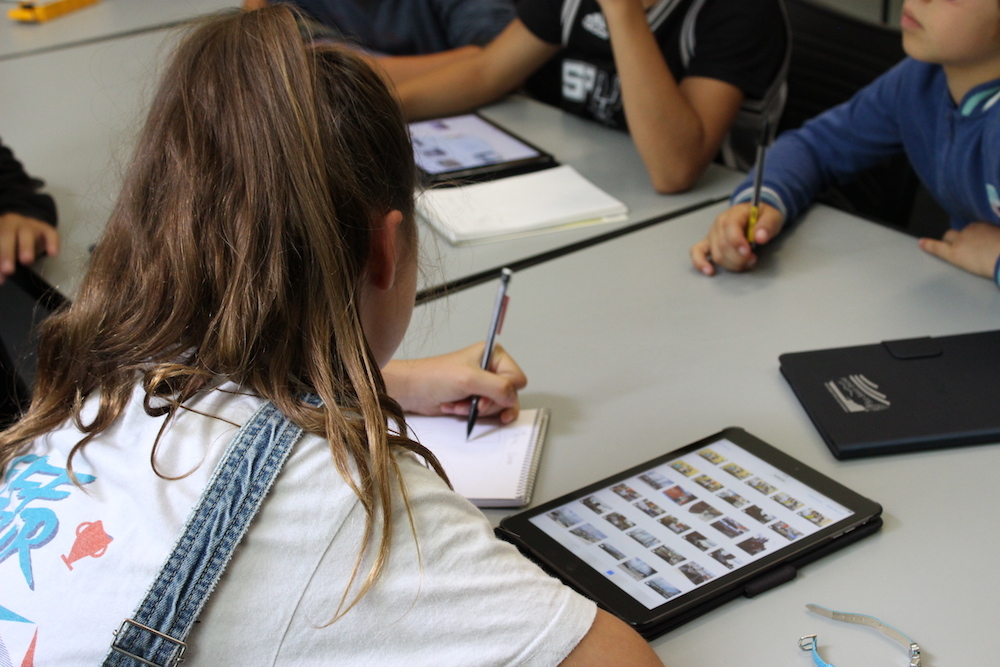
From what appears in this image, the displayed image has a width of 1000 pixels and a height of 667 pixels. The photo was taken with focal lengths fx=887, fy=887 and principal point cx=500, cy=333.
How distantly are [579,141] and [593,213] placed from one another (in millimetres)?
360

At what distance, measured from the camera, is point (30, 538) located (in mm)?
591

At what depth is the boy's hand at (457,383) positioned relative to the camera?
0.93 meters

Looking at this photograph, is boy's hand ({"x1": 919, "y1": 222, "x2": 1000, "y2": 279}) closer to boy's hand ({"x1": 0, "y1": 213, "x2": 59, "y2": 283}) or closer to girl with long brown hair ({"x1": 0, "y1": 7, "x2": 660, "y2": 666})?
girl with long brown hair ({"x1": 0, "y1": 7, "x2": 660, "y2": 666})

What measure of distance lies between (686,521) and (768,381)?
11.4 inches

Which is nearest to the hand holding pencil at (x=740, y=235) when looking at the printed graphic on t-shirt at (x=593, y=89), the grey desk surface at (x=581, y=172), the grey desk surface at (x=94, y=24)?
the grey desk surface at (x=581, y=172)

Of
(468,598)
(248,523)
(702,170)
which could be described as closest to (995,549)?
(468,598)

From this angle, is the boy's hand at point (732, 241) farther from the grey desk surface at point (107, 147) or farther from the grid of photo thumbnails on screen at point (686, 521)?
the grid of photo thumbnails on screen at point (686, 521)

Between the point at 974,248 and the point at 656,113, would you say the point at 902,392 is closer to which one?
the point at 974,248

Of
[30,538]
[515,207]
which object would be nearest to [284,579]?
[30,538]

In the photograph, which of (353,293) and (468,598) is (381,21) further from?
(468,598)

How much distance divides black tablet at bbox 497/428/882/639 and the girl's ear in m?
0.24

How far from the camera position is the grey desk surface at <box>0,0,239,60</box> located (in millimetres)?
2285

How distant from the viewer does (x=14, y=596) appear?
57 centimetres

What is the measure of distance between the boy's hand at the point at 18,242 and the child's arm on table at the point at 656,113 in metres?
0.97
